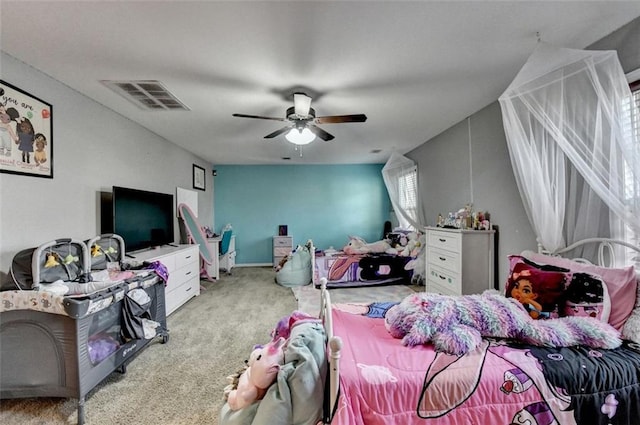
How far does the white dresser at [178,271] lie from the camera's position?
315 cm

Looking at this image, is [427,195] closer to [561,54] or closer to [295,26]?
[561,54]

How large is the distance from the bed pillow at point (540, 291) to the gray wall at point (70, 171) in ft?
12.1

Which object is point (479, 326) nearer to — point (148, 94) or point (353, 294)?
point (353, 294)

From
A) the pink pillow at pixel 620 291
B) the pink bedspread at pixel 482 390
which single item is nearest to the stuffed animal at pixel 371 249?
the pink pillow at pixel 620 291

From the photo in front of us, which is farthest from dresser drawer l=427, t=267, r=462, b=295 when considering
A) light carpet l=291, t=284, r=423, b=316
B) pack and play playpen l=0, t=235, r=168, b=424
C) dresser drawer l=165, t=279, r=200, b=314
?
dresser drawer l=165, t=279, r=200, b=314

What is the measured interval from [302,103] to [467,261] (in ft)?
7.90

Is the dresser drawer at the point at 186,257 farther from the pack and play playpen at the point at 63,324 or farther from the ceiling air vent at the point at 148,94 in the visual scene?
the ceiling air vent at the point at 148,94

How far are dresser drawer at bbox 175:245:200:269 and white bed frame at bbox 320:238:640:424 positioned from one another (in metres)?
2.39

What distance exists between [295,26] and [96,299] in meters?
2.18

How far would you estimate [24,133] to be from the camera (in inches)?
79.1

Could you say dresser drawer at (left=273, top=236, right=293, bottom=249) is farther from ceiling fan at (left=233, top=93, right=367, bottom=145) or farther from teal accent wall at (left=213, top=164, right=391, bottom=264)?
ceiling fan at (left=233, top=93, right=367, bottom=145)

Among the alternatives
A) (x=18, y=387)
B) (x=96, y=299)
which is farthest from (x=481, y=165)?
(x=18, y=387)

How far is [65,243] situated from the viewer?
211 cm

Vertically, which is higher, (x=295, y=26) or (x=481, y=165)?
(x=295, y=26)
